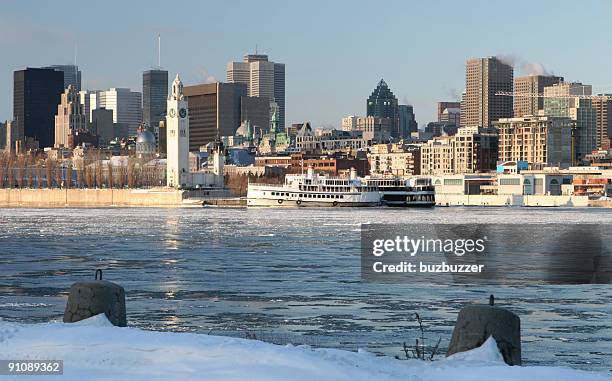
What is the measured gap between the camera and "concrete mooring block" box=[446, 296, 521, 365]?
15.0 m

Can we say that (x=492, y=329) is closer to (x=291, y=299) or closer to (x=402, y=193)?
(x=291, y=299)

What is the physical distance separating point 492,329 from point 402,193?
147932 mm

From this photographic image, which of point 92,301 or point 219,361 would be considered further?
point 92,301

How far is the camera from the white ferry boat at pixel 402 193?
162 m

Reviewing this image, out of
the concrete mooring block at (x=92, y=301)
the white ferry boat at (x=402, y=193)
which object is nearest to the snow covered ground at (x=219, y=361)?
the concrete mooring block at (x=92, y=301)

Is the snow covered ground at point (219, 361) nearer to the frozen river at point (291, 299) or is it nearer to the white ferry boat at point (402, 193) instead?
the frozen river at point (291, 299)

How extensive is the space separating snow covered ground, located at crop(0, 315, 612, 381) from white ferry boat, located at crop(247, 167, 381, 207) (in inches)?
5588

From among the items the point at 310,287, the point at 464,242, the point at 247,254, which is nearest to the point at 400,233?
the point at 464,242

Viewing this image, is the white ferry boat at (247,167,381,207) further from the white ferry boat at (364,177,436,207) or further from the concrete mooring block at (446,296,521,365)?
the concrete mooring block at (446,296,521,365)

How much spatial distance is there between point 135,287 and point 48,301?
4.64 metres

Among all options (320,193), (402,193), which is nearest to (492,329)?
(320,193)

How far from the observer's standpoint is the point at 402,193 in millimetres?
162500

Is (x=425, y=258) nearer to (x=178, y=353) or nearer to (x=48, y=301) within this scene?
(x=48, y=301)

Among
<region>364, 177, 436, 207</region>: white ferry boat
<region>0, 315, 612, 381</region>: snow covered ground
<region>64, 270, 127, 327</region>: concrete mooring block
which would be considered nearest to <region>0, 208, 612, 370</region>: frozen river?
<region>64, 270, 127, 327</region>: concrete mooring block
